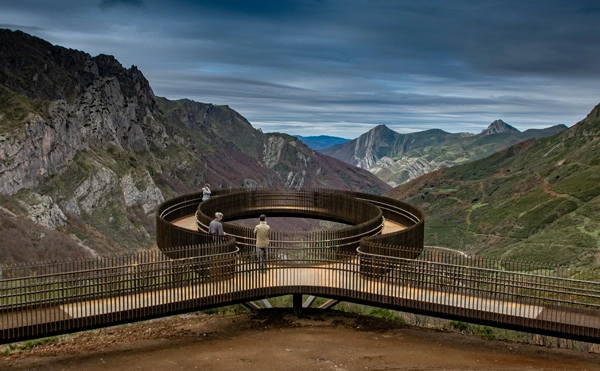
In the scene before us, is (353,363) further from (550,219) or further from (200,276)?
(550,219)

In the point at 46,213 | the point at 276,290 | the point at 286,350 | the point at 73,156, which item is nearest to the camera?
the point at 286,350

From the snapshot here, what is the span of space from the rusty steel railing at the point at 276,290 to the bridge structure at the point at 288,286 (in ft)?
0.10

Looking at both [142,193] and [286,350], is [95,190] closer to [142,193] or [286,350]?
[142,193]

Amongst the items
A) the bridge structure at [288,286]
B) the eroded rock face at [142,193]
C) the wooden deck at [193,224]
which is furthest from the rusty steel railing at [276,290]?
the eroded rock face at [142,193]

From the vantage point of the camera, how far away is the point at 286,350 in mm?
14797

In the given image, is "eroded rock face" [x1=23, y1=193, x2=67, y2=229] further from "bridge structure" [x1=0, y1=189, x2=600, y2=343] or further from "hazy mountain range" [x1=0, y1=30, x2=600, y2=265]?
"bridge structure" [x1=0, y1=189, x2=600, y2=343]

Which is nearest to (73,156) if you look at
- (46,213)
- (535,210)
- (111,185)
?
(111,185)

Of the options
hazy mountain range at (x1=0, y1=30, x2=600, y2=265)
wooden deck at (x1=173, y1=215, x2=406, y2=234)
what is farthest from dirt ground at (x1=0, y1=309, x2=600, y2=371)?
hazy mountain range at (x1=0, y1=30, x2=600, y2=265)

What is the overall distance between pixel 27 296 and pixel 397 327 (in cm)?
1135

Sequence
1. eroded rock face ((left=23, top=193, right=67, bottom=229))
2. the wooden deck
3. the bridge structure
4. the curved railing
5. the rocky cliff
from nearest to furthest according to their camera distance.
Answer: the bridge structure → the curved railing → the wooden deck → eroded rock face ((left=23, top=193, right=67, bottom=229)) → the rocky cliff

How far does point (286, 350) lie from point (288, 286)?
8.47ft

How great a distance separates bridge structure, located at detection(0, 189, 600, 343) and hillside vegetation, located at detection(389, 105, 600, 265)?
49566 mm

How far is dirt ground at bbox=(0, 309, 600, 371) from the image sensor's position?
13.6 meters

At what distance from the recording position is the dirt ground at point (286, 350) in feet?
44.7
